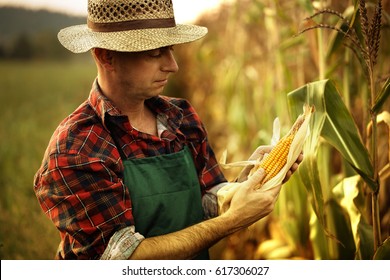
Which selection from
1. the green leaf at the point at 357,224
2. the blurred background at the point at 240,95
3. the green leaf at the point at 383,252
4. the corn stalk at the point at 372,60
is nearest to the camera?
the corn stalk at the point at 372,60

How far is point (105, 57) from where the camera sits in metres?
1.50

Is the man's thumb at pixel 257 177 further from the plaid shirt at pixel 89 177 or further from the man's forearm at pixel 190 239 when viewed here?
the plaid shirt at pixel 89 177

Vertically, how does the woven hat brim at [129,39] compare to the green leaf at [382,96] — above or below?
above

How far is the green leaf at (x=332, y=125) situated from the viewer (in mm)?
1569

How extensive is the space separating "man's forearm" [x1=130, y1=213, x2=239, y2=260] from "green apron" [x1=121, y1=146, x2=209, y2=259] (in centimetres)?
9

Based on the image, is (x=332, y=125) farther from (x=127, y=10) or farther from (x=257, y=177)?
(x=127, y=10)

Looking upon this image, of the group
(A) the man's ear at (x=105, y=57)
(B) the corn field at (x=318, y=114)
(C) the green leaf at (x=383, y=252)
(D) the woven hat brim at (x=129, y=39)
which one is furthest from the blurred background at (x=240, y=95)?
(A) the man's ear at (x=105, y=57)

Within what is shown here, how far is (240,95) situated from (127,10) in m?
2.12

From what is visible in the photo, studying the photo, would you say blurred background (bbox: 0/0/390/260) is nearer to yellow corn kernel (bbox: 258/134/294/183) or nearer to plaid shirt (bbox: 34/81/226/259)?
yellow corn kernel (bbox: 258/134/294/183)

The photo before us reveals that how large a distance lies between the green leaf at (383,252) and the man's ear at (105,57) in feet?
3.00

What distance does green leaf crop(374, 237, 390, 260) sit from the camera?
1553 mm

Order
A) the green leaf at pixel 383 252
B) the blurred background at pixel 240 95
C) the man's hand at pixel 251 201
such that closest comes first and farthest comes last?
1. the man's hand at pixel 251 201
2. the green leaf at pixel 383 252
3. the blurred background at pixel 240 95

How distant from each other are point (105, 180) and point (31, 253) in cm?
147
